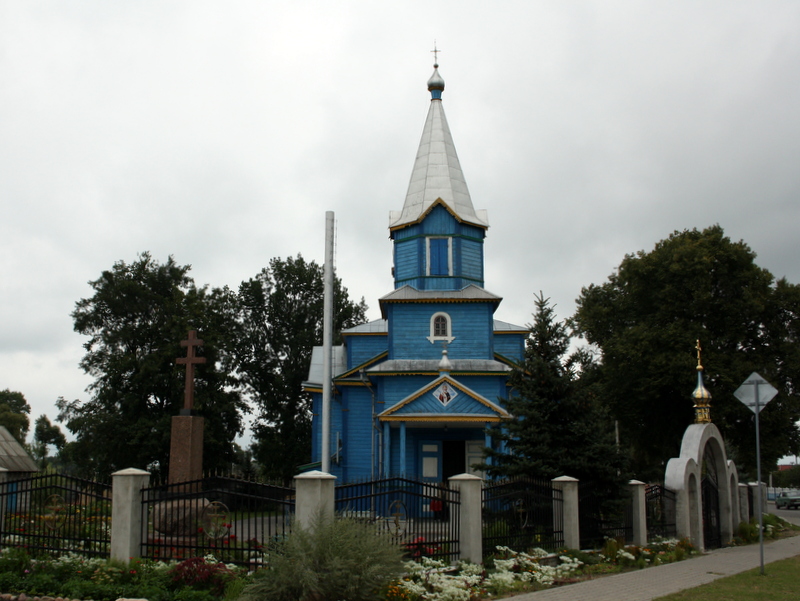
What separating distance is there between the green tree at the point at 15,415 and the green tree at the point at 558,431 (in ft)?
154

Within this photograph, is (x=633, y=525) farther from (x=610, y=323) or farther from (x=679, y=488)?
(x=610, y=323)

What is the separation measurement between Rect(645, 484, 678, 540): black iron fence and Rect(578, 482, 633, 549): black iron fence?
169cm

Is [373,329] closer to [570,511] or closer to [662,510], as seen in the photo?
[662,510]

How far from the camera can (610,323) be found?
109 feet

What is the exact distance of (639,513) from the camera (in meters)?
16.0

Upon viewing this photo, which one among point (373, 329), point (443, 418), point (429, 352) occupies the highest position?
point (373, 329)

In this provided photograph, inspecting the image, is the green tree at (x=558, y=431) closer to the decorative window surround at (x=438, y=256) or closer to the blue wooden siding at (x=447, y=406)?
the blue wooden siding at (x=447, y=406)

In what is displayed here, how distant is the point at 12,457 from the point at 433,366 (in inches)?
491

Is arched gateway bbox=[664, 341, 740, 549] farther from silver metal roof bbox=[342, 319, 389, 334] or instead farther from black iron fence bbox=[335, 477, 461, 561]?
silver metal roof bbox=[342, 319, 389, 334]

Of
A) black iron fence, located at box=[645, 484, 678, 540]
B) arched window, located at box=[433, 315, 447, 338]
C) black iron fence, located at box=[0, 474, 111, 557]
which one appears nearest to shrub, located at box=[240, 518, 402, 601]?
black iron fence, located at box=[0, 474, 111, 557]

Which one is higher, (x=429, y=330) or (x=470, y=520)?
(x=429, y=330)

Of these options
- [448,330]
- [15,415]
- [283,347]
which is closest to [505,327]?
[448,330]

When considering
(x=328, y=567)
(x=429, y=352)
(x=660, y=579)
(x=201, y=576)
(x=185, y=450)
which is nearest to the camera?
(x=328, y=567)

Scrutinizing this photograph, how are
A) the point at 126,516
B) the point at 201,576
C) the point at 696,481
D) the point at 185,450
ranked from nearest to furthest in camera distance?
the point at 201,576 < the point at 126,516 < the point at 185,450 < the point at 696,481
